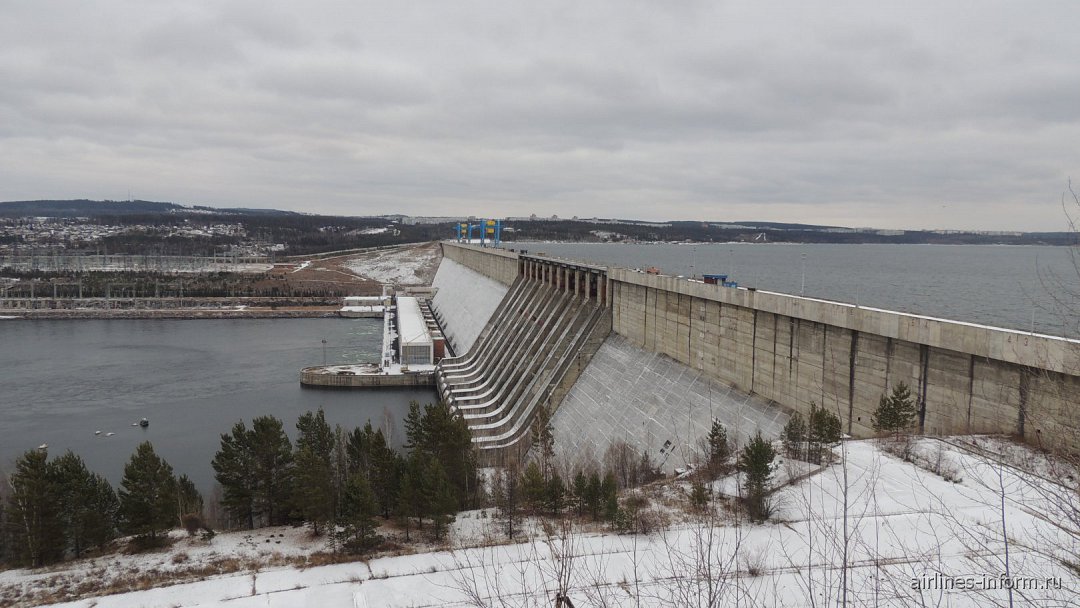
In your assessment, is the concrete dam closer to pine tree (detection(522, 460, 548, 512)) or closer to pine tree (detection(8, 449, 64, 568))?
pine tree (detection(522, 460, 548, 512))

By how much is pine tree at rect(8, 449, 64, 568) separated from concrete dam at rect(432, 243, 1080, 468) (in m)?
15.6

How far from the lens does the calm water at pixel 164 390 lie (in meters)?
32.5

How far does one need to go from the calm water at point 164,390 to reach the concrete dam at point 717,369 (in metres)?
7.48

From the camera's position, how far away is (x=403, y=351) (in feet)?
154

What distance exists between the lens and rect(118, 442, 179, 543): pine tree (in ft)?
48.9

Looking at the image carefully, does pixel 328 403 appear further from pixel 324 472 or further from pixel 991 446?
pixel 991 446

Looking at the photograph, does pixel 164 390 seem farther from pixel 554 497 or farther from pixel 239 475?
pixel 554 497

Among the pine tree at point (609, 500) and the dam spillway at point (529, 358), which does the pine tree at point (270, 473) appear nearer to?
the pine tree at point (609, 500)

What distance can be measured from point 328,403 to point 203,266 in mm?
126754

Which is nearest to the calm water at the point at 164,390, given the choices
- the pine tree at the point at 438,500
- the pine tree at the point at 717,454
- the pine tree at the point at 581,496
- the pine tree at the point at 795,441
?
the pine tree at the point at 438,500

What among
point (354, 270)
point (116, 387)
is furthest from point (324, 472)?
point (354, 270)

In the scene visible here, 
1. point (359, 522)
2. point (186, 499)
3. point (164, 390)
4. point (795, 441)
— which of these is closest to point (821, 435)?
point (795, 441)

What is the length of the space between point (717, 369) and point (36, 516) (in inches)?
779

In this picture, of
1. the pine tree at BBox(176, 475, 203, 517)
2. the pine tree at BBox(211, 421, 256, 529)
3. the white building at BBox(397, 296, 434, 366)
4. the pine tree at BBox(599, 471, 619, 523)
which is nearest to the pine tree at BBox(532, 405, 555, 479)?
the pine tree at BBox(599, 471, 619, 523)
